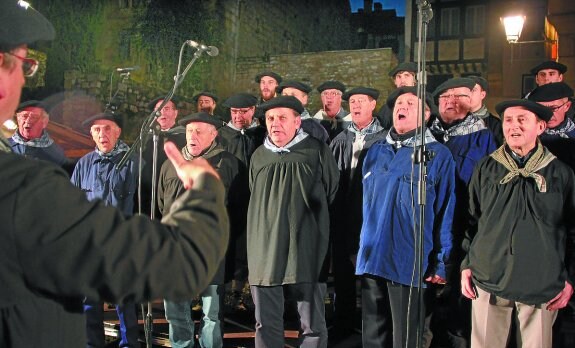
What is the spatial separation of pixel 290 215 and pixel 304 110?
1.56 metres

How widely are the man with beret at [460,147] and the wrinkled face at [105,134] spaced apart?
2952 mm

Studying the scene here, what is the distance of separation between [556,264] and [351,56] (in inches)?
590

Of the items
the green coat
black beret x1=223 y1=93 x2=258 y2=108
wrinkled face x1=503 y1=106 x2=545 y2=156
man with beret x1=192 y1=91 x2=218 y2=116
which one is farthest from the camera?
man with beret x1=192 y1=91 x2=218 y2=116

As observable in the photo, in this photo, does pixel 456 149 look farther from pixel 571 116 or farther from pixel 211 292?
pixel 211 292

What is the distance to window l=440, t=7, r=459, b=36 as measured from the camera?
848 inches

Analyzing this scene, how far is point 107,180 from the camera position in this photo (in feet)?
17.2

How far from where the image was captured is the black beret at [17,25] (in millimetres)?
1521

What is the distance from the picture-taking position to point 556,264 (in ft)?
12.6

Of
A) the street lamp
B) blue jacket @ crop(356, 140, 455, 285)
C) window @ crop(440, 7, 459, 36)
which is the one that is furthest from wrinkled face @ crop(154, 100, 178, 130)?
window @ crop(440, 7, 459, 36)

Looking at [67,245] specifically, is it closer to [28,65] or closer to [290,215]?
[28,65]

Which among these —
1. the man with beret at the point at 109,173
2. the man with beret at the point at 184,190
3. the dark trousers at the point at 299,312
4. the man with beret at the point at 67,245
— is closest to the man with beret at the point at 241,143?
the man with beret at the point at 184,190

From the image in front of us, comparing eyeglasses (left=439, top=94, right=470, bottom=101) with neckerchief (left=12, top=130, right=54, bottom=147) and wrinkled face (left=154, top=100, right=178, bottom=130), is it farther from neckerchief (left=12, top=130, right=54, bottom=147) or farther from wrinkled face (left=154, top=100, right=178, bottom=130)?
neckerchief (left=12, top=130, right=54, bottom=147)

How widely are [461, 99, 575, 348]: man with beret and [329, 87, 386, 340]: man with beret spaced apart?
126cm

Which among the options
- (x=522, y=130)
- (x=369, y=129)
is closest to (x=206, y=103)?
(x=369, y=129)
